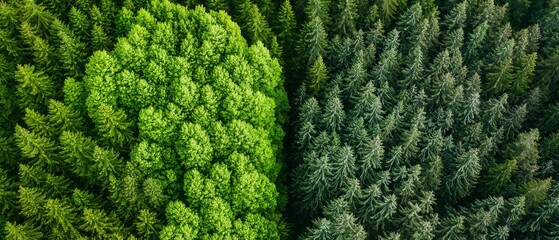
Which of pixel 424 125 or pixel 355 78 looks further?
pixel 355 78

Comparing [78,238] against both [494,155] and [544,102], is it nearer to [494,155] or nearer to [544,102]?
[494,155]

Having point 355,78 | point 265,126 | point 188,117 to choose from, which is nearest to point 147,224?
point 188,117

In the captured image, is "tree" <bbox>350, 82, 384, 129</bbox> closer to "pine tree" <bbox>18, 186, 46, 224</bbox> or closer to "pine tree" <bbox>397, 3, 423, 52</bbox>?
"pine tree" <bbox>397, 3, 423, 52</bbox>

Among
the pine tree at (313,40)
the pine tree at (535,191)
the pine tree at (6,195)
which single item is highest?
the pine tree at (535,191)

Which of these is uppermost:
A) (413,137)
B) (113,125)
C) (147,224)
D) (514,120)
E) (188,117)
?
(514,120)

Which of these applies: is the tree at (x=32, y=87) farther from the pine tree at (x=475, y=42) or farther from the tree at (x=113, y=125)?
the pine tree at (x=475, y=42)

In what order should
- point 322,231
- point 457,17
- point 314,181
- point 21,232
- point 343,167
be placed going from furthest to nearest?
point 457,17 < point 314,181 < point 343,167 < point 322,231 < point 21,232

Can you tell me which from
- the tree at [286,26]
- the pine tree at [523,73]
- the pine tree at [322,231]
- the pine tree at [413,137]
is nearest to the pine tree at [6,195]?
the pine tree at [322,231]

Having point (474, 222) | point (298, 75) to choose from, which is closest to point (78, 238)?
point (298, 75)

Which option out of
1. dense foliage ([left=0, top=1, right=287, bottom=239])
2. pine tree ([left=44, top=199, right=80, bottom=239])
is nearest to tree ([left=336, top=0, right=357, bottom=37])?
dense foliage ([left=0, top=1, right=287, bottom=239])

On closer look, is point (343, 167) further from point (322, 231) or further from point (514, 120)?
point (514, 120)
